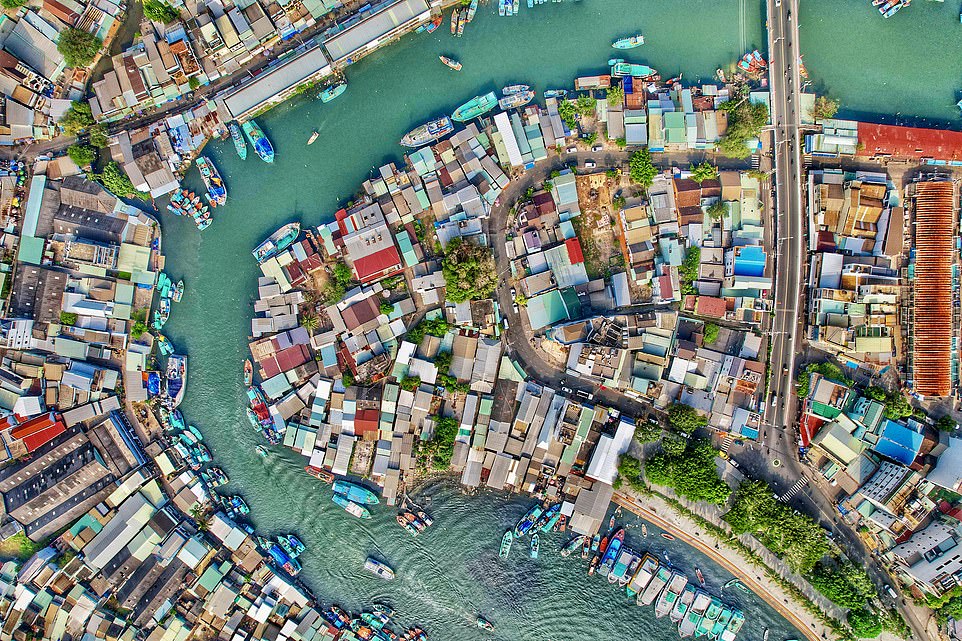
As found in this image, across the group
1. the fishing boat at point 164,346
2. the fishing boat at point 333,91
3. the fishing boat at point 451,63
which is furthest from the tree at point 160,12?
the fishing boat at point 164,346

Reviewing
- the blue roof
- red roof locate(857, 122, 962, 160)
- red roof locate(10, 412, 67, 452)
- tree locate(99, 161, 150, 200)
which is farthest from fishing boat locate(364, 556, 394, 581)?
red roof locate(857, 122, 962, 160)

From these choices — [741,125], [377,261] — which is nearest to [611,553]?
[377,261]

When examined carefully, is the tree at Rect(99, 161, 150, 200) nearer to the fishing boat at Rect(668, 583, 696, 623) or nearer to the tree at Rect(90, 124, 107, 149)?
the tree at Rect(90, 124, 107, 149)

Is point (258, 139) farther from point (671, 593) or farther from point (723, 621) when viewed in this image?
point (723, 621)

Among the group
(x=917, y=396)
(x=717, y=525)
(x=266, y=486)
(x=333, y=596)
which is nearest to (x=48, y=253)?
(x=266, y=486)

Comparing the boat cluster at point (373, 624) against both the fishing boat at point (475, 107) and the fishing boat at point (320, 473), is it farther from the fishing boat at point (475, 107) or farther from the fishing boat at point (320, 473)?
the fishing boat at point (475, 107)

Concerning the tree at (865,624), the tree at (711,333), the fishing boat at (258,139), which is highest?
the fishing boat at (258,139)

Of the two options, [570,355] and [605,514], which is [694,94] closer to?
[570,355]
